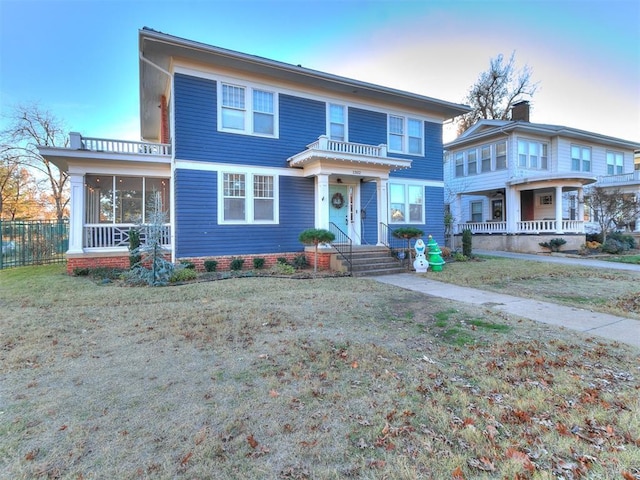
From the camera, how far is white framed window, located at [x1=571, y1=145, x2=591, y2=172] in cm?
2121

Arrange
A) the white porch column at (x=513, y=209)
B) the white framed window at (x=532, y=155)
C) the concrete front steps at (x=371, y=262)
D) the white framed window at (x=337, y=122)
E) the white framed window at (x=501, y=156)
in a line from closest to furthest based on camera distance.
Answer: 1. the concrete front steps at (x=371, y=262)
2. the white framed window at (x=337, y=122)
3. the white porch column at (x=513, y=209)
4. the white framed window at (x=532, y=155)
5. the white framed window at (x=501, y=156)

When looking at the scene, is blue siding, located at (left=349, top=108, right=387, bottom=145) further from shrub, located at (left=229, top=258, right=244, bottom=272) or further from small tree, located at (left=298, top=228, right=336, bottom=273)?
shrub, located at (left=229, top=258, right=244, bottom=272)

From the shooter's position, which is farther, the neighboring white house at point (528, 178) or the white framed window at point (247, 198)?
the neighboring white house at point (528, 178)

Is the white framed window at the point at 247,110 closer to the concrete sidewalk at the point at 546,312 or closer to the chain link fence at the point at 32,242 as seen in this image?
the concrete sidewalk at the point at 546,312

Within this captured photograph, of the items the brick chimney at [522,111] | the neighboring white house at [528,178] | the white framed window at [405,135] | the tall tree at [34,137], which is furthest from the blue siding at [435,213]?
the tall tree at [34,137]

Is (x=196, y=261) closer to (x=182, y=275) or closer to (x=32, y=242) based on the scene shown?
(x=182, y=275)

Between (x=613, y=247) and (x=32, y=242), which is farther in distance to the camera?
(x=613, y=247)

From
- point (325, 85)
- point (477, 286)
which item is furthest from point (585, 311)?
point (325, 85)

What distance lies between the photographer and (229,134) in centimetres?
1137

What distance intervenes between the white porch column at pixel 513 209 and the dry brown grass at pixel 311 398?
1580cm

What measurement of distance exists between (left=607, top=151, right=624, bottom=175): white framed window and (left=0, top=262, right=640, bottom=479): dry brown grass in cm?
2493

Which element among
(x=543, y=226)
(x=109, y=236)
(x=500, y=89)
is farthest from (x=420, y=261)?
(x=500, y=89)

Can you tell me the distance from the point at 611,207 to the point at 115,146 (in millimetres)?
23114

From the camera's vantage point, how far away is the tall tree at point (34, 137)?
23.6m
